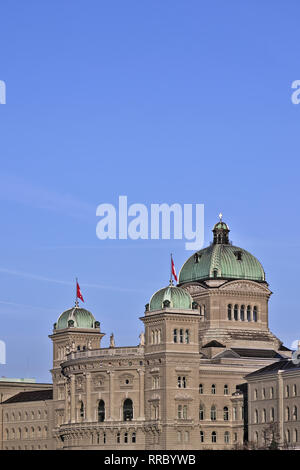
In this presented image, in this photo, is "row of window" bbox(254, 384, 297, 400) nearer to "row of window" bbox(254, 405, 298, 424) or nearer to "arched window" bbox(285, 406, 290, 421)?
"row of window" bbox(254, 405, 298, 424)

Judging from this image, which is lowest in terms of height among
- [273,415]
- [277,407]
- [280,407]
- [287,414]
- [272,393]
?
[287,414]

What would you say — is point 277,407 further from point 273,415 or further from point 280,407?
point 273,415

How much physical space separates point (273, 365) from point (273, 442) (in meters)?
23.3

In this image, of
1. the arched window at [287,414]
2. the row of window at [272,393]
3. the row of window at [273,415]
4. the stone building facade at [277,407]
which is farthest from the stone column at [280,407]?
the row of window at [272,393]

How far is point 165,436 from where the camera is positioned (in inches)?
7820

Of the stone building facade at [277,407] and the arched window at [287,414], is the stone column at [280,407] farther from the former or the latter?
the arched window at [287,414]

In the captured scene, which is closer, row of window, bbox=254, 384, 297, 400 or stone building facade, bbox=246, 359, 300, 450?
stone building facade, bbox=246, 359, 300, 450

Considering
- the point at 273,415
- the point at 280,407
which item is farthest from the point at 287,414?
the point at 273,415

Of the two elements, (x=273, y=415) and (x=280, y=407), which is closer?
(x=280, y=407)

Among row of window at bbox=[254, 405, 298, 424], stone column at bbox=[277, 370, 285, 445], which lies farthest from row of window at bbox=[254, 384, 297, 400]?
row of window at bbox=[254, 405, 298, 424]

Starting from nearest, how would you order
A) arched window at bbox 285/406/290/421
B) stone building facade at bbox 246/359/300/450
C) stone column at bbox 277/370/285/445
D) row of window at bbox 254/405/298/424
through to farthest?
1. stone building facade at bbox 246/359/300/450
2. row of window at bbox 254/405/298/424
3. arched window at bbox 285/406/290/421
4. stone column at bbox 277/370/285/445
